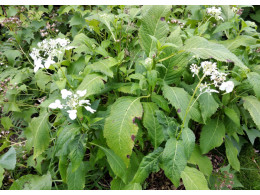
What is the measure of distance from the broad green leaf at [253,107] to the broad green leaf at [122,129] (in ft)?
2.76

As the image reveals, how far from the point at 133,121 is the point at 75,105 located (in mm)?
382

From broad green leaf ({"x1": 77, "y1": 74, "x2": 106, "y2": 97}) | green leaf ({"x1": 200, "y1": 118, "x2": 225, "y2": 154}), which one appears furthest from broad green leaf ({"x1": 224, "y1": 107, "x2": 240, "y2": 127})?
broad green leaf ({"x1": 77, "y1": 74, "x2": 106, "y2": 97})

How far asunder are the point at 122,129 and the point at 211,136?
0.81 metres

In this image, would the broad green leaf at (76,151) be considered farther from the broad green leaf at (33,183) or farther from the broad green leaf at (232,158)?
the broad green leaf at (232,158)

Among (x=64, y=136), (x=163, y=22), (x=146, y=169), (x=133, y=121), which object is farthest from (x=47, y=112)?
(x=163, y=22)

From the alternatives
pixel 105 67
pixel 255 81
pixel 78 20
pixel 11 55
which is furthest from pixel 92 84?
pixel 11 55

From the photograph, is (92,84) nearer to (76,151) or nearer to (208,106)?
(76,151)

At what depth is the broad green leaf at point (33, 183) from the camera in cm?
179

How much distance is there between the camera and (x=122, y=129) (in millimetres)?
1487

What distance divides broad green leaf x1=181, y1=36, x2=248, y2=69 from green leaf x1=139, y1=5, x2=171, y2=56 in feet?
0.77

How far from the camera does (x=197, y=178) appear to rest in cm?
164

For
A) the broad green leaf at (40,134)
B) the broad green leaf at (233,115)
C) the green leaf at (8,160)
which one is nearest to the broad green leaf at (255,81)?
the broad green leaf at (233,115)

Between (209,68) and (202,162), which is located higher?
(209,68)
